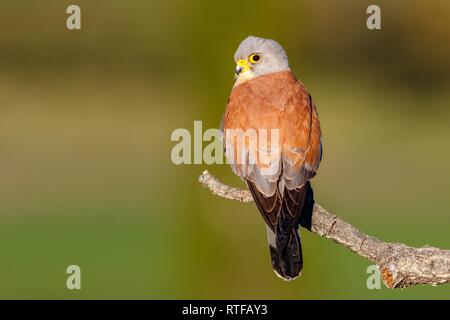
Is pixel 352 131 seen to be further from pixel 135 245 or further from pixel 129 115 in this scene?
pixel 135 245

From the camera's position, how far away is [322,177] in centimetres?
1725

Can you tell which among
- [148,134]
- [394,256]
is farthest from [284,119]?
[148,134]

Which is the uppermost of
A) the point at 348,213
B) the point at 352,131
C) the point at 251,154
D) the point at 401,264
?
the point at 352,131

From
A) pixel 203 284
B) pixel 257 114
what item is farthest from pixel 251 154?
pixel 203 284

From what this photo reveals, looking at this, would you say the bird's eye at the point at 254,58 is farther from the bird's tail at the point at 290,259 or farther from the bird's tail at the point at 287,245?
the bird's tail at the point at 290,259

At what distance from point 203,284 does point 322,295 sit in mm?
1784

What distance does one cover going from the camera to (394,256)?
5.83 m

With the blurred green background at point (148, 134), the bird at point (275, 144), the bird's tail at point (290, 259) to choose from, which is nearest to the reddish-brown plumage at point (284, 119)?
the bird at point (275, 144)

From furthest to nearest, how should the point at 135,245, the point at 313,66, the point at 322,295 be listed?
the point at 313,66, the point at 135,245, the point at 322,295

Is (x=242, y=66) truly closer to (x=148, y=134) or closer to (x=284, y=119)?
(x=284, y=119)

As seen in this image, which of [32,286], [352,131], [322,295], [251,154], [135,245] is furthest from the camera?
[352,131]

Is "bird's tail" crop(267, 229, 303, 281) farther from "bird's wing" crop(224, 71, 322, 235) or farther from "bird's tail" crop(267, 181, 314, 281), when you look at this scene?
"bird's wing" crop(224, 71, 322, 235)

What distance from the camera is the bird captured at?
6020mm

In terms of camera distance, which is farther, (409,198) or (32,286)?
(409,198)
